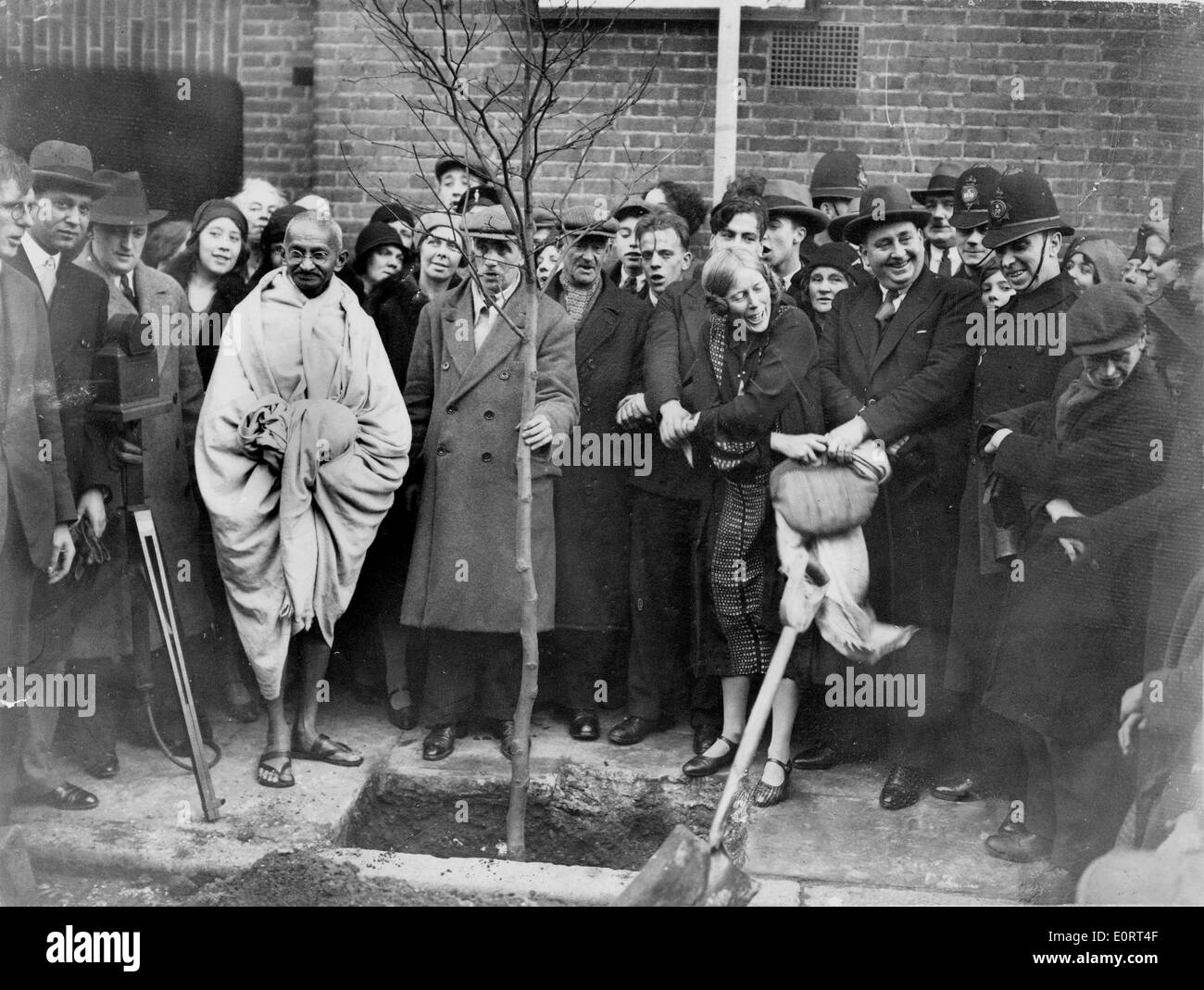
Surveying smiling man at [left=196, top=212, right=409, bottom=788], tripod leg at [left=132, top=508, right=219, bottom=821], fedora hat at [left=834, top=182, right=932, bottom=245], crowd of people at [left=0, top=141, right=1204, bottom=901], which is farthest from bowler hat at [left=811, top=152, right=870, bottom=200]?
tripod leg at [left=132, top=508, right=219, bottom=821]

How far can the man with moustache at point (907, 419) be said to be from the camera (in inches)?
209

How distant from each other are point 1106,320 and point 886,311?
844mm

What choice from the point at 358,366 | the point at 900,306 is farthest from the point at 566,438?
the point at 900,306

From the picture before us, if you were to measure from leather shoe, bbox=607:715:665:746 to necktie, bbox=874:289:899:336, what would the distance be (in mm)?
1819

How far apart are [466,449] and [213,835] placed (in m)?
1.74

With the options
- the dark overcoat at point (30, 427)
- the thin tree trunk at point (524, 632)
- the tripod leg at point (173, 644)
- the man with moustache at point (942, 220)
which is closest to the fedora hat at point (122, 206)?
the dark overcoat at point (30, 427)

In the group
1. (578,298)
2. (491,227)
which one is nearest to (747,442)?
(578,298)

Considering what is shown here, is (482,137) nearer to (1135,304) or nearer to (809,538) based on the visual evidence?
(809,538)

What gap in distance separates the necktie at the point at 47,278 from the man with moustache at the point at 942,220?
3.44m

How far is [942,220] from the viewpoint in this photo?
5781 millimetres

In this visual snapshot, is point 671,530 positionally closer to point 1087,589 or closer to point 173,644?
point 1087,589

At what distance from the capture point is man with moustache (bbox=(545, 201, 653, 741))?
574 cm

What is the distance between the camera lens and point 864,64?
6.00 metres

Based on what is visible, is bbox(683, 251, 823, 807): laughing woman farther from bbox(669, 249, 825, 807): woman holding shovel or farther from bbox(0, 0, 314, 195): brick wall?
bbox(0, 0, 314, 195): brick wall
